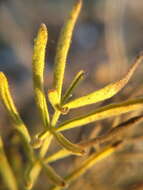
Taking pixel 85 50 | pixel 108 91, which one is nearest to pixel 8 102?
pixel 108 91

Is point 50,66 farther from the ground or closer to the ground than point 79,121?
closer to the ground

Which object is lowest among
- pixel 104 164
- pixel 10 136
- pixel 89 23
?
pixel 104 164

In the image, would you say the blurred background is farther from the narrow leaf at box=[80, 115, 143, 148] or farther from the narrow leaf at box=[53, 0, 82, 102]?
the narrow leaf at box=[53, 0, 82, 102]

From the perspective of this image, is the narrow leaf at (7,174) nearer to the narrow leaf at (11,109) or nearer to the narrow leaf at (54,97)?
the narrow leaf at (11,109)

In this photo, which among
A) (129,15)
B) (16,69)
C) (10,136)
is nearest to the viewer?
(10,136)

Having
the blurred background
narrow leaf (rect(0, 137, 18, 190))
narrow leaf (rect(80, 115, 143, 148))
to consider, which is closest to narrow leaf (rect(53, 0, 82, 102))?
narrow leaf (rect(80, 115, 143, 148))

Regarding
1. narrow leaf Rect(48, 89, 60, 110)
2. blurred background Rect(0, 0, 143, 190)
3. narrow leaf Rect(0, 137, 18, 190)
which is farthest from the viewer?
blurred background Rect(0, 0, 143, 190)

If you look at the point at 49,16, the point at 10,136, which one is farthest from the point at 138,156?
the point at 49,16

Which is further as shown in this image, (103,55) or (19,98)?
(103,55)

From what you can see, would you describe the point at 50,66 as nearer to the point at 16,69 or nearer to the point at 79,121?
the point at 16,69
